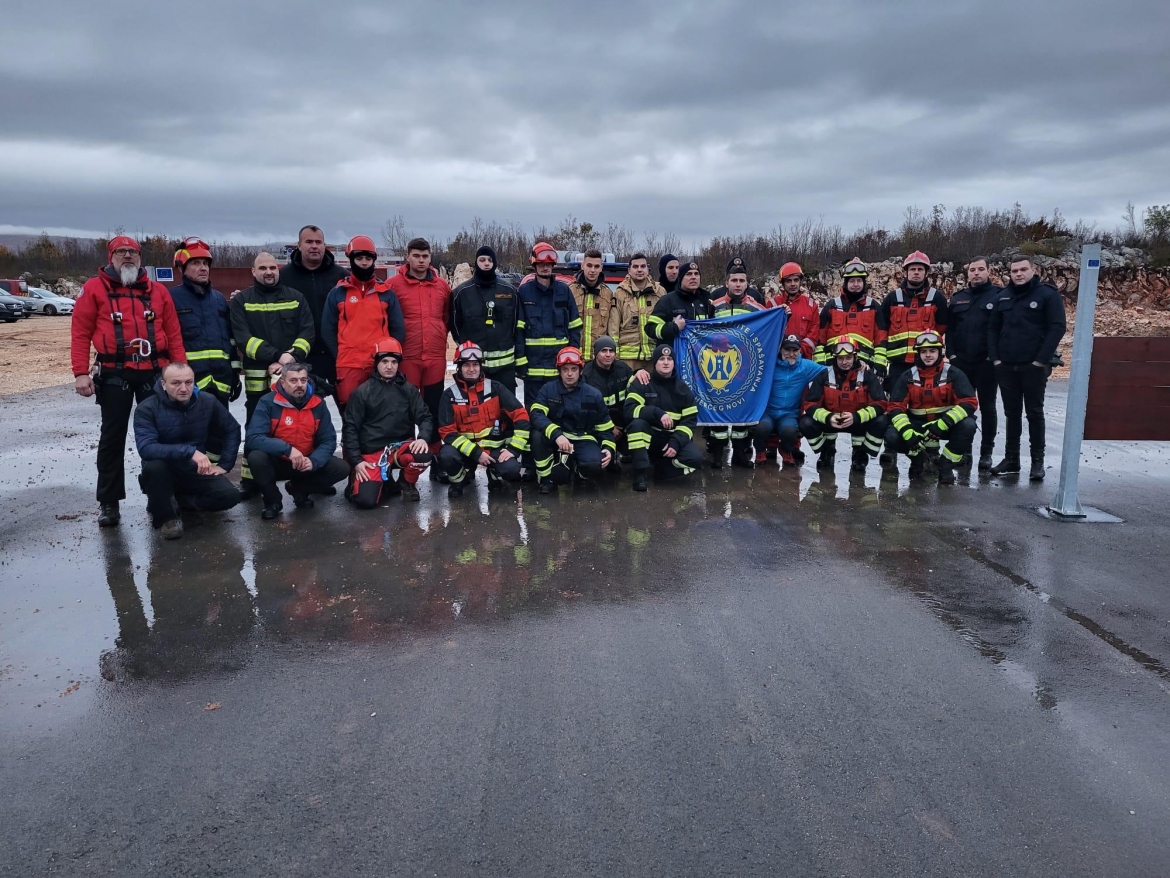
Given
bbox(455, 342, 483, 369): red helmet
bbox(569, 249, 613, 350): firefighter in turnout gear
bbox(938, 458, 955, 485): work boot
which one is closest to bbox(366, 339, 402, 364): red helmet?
bbox(455, 342, 483, 369): red helmet

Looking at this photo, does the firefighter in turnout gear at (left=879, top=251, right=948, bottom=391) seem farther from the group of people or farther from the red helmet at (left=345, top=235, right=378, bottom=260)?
the red helmet at (left=345, top=235, right=378, bottom=260)

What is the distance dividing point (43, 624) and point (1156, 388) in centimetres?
831

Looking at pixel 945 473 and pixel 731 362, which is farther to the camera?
pixel 731 362

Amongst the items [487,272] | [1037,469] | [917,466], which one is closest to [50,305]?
[487,272]

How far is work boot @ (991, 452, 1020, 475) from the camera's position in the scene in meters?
7.77

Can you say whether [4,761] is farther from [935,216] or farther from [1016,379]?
[935,216]

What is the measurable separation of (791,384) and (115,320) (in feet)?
20.2

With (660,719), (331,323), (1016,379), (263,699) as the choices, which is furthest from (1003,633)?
(331,323)

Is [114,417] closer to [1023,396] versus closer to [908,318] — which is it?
[908,318]

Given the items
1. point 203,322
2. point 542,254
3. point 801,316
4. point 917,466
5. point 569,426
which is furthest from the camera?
point 801,316

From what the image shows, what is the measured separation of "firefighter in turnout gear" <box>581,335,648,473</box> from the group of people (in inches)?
1.0

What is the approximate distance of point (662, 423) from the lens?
293 inches

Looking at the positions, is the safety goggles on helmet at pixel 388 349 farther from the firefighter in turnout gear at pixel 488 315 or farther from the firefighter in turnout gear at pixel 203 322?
the firefighter in turnout gear at pixel 203 322

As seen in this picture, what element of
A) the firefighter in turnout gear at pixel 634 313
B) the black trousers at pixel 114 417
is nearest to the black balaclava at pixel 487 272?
the firefighter in turnout gear at pixel 634 313
